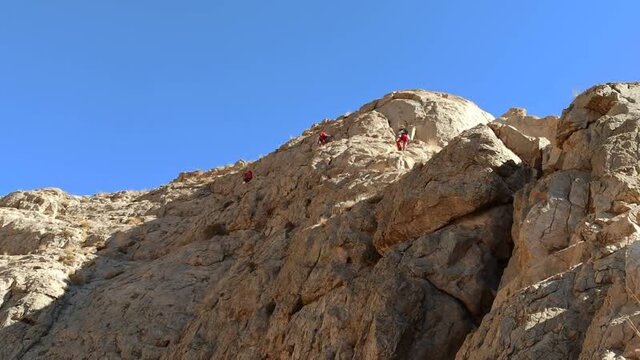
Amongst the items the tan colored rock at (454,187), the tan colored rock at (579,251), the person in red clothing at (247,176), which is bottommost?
the tan colored rock at (579,251)

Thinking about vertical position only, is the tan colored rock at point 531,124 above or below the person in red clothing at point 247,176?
below

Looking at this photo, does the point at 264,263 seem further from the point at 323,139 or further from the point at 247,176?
the point at 323,139

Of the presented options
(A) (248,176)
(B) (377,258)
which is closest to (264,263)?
(B) (377,258)

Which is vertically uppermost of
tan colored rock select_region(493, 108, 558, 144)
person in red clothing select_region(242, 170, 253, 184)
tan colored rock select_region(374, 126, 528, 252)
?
person in red clothing select_region(242, 170, 253, 184)

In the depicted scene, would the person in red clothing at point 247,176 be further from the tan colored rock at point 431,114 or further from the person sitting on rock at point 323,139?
the tan colored rock at point 431,114

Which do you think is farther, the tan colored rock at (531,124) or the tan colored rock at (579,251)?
the tan colored rock at (531,124)

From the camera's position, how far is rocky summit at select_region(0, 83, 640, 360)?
34.2 ft

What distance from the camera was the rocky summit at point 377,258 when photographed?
1043cm

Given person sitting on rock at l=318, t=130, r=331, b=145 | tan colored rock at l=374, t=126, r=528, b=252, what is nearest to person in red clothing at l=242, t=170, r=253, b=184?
person sitting on rock at l=318, t=130, r=331, b=145

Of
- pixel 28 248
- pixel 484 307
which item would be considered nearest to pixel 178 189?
pixel 28 248

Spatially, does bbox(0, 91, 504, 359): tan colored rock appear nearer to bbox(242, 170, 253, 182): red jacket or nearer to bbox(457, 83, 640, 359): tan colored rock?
bbox(242, 170, 253, 182): red jacket

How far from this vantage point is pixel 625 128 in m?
13.0

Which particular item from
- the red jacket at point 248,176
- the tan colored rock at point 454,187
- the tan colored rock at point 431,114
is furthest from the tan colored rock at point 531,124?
the red jacket at point 248,176

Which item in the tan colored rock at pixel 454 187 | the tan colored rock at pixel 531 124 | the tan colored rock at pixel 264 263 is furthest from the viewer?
the tan colored rock at pixel 531 124
